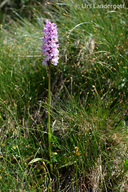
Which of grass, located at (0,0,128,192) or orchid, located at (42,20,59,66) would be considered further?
grass, located at (0,0,128,192)

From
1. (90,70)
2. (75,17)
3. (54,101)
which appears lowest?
(54,101)

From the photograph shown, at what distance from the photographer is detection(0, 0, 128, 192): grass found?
1.61m

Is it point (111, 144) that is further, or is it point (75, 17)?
point (75, 17)

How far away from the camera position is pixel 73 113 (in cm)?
182

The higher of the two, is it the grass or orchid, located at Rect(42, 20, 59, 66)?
orchid, located at Rect(42, 20, 59, 66)

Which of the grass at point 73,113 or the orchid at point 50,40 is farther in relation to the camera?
the grass at point 73,113

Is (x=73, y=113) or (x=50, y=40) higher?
(x=50, y=40)

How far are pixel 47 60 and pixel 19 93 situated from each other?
902 millimetres

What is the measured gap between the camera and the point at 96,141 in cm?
162

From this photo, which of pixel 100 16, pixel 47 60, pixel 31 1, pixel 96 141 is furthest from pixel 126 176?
pixel 31 1

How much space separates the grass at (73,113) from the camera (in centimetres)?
161

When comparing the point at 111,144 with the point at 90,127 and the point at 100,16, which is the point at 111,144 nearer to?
the point at 90,127

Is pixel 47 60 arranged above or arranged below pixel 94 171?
above

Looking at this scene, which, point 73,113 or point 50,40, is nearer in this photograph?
point 50,40
